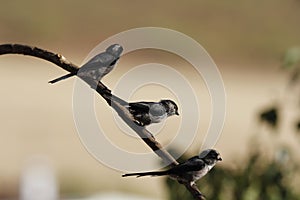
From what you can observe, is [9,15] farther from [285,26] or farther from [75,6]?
[285,26]

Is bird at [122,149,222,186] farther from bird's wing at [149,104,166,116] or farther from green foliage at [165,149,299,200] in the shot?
green foliage at [165,149,299,200]

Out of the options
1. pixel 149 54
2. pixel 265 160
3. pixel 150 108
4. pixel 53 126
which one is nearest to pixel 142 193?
pixel 53 126

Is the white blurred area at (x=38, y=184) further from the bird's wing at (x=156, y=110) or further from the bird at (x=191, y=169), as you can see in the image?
the bird's wing at (x=156, y=110)

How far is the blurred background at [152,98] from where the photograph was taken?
5.46m

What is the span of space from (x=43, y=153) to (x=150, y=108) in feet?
38.4

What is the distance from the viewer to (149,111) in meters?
1.88

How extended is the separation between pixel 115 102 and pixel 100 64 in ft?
1.27

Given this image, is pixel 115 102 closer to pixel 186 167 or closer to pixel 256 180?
pixel 186 167

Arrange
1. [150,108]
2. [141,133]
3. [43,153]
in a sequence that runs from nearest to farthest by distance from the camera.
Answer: [141,133] → [150,108] → [43,153]

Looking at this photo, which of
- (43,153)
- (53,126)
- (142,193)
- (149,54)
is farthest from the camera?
(149,54)

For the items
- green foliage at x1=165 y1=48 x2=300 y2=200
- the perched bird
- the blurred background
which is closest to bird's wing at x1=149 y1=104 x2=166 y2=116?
the perched bird

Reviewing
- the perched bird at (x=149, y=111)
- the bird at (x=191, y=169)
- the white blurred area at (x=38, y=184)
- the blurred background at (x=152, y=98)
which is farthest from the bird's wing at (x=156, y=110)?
the white blurred area at (x=38, y=184)

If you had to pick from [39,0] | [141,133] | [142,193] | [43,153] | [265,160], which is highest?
[39,0]

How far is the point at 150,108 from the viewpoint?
1.90 m
